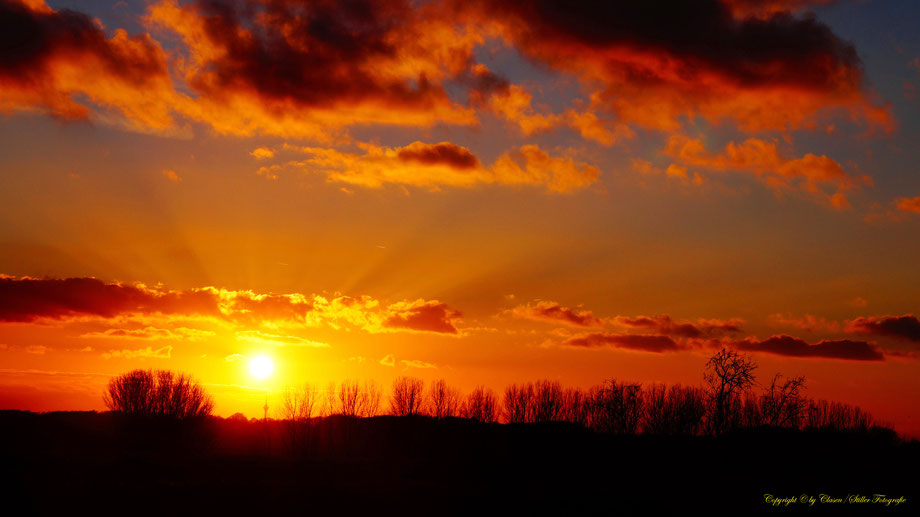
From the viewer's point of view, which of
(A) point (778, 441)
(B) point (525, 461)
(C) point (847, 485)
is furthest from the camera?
(B) point (525, 461)

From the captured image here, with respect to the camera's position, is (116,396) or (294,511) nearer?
(294,511)

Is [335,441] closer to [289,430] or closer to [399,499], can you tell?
[289,430]

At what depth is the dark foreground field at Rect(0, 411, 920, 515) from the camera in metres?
61.8

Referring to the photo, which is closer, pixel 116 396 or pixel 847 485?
pixel 847 485

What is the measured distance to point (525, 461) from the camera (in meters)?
111

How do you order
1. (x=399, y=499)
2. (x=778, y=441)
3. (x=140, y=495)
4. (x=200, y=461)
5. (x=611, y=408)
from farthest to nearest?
(x=611, y=408) < (x=778, y=441) < (x=200, y=461) < (x=399, y=499) < (x=140, y=495)

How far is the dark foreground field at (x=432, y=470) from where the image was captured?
6181 cm

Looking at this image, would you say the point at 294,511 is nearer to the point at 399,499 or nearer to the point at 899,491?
the point at 399,499

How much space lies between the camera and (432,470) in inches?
3846

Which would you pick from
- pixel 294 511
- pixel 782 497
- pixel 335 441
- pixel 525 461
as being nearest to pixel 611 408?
pixel 525 461

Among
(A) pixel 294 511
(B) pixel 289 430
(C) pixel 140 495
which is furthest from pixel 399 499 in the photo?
(B) pixel 289 430

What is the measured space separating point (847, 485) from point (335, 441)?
8411 cm

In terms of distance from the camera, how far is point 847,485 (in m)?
75.2

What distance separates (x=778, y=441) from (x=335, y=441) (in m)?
73.4
